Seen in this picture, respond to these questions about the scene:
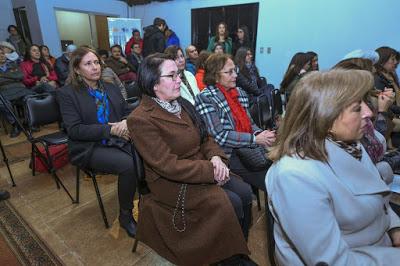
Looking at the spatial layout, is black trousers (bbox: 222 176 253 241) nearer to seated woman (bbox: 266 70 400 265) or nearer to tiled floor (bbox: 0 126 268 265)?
tiled floor (bbox: 0 126 268 265)

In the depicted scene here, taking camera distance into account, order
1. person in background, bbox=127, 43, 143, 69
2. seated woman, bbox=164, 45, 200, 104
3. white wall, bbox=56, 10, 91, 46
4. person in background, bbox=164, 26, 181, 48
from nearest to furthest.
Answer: seated woman, bbox=164, 45, 200, 104 < person in background, bbox=127, 43, 143, 69 < person in background, bbox=164, 26, 181, 48 < white wall, bbox=56, 10, 91, 46

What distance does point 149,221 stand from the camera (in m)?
A: 1.38

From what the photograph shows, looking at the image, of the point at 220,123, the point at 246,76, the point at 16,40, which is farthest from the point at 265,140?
the point at 16,40

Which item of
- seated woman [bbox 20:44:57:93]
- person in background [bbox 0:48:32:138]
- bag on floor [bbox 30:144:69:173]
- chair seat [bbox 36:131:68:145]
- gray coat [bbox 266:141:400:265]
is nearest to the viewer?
gray coat [bbox 266:141:400:265]

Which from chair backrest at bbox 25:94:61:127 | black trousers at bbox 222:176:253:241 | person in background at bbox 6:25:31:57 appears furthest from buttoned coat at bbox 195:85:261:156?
person in background at bbox 6:25:31:57

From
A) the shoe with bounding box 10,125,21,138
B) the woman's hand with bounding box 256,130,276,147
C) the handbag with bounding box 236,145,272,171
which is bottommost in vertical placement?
the shoe with bounding box 10,125,21,138

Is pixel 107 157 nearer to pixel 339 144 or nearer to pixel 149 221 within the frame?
pixel 149 221

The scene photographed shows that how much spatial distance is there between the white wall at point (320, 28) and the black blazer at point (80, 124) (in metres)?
4.71

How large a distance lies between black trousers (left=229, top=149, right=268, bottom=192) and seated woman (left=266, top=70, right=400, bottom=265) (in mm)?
803

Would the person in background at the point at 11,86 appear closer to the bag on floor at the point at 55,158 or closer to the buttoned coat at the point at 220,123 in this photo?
the bag on floor at the point at 55,158

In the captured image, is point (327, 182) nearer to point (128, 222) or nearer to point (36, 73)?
point (128, 222)

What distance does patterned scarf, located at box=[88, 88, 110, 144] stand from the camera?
77.7 inches

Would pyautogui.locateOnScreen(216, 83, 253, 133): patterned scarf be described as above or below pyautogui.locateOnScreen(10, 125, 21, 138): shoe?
above

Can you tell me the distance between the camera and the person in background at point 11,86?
3779mm
